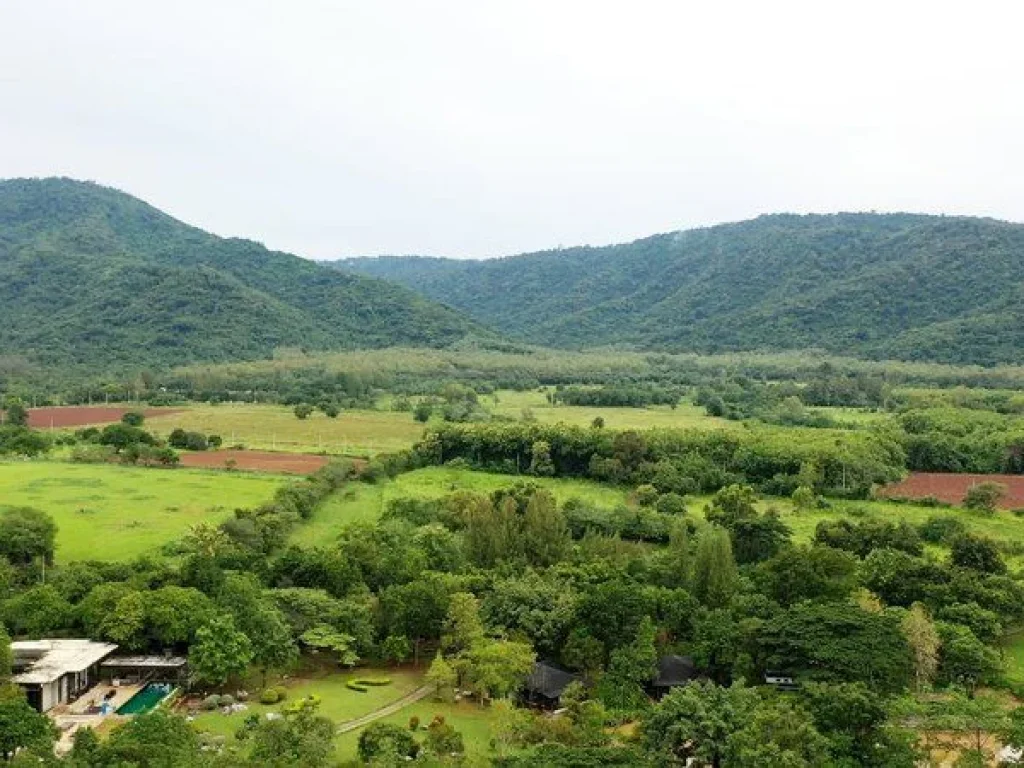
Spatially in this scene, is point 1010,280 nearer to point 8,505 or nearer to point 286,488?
point 286,488

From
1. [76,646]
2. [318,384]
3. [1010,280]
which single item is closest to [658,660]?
[76,646]

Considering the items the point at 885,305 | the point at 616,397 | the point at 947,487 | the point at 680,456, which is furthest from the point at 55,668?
the point at 885,305

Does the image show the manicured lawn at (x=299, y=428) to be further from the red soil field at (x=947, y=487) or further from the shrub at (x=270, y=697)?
the shrub at (x=270, y=697)

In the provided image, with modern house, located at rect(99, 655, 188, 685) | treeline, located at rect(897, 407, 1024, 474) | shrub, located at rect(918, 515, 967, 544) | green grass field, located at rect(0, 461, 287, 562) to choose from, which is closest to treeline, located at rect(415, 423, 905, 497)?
treeline, located at rect(897, 407, 1024, 474)

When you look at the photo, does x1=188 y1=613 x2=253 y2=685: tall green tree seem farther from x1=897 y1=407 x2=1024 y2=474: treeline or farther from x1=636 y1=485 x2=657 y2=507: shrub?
x1=897 y1=407 x2=1024 y2=474: treeline

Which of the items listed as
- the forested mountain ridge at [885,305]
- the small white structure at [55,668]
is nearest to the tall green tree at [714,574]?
the small white structure at [55,668]

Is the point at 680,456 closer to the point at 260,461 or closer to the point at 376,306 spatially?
the point at 260,461
